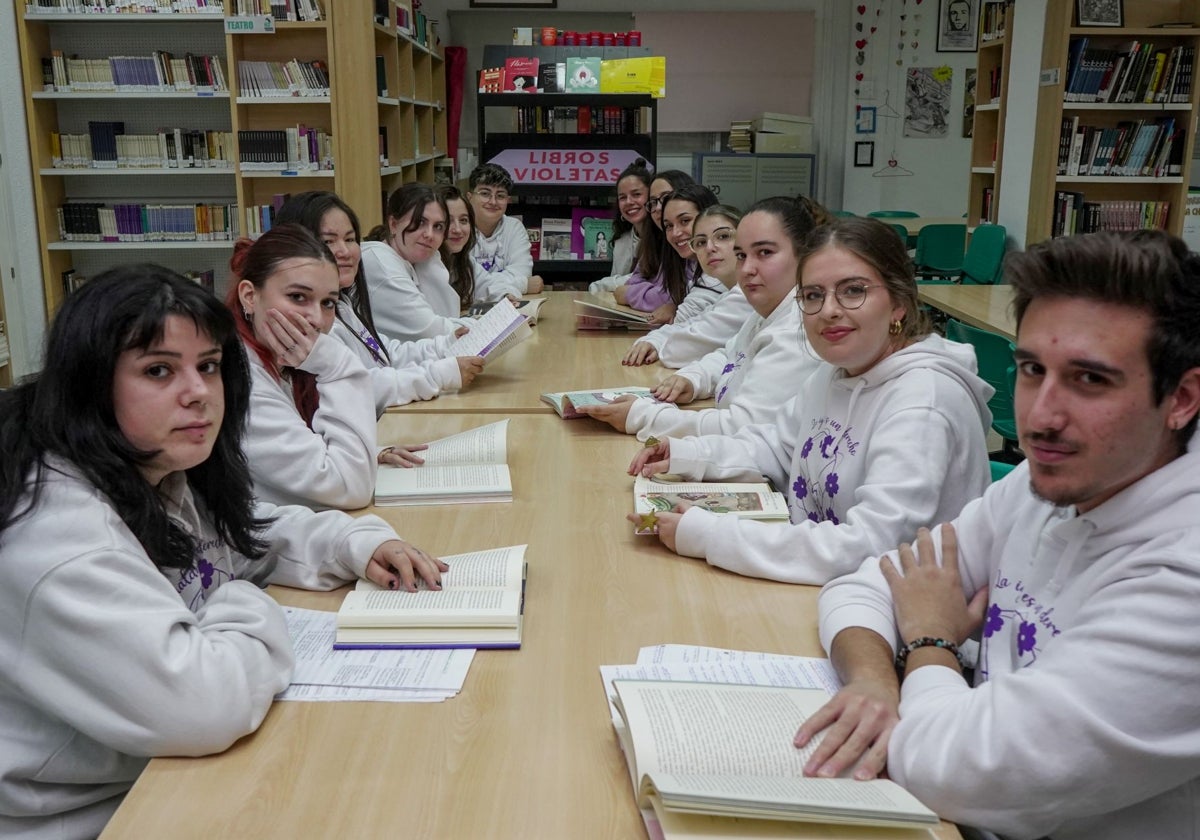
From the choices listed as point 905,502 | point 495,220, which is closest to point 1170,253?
point 905,502

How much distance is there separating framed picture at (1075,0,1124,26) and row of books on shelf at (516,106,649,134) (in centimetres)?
278

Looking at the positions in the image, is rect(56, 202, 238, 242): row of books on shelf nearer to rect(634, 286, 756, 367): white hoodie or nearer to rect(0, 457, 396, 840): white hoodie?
rect(634, 286, 756, 367): white hoodie

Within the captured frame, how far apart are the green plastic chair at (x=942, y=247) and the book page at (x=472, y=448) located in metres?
5.71

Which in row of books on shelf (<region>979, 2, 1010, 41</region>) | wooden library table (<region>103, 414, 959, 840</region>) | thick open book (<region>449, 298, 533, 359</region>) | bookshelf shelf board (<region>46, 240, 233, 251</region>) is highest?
row of books on shelf (<region>979, 2, 1010, 41</region>)

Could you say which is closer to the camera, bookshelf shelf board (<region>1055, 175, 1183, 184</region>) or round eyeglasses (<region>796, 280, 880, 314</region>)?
round eyeglasses (<region>796, 280, 880, 314</region>)

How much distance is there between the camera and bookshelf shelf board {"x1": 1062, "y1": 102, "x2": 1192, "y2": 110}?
5695 mm

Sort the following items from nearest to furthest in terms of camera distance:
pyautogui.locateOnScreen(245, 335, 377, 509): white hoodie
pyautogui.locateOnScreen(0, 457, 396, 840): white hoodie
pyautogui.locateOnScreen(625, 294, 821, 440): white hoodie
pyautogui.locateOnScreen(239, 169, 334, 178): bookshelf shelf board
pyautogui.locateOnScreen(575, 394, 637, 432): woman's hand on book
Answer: pyautogui.locateOnScreen(0, 457, 396, 840): white hoodie
pyautogui.locateOnScreen(245, 335, 377, 509): white hoodie
pyautogui.locateOnScreen(625, 294, 821, 440): white hoodie
pyautogui.locateOnScreen(575, 394, 637, 432): woman's hand on book
pyautogui.locateOnScreen(239, 169, 334, 178): bookshelf shelf board

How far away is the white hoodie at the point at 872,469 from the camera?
5.65 feet

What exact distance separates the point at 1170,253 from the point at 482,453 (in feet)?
5.38

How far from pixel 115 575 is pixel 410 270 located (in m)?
3.17

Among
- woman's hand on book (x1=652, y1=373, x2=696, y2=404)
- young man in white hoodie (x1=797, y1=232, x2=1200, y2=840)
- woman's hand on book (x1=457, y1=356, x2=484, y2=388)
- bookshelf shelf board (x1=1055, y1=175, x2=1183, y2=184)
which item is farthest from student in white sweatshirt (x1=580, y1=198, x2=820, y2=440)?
bookshelf shelf board (x1=1055, y1=175, x2=1183, y2=184)

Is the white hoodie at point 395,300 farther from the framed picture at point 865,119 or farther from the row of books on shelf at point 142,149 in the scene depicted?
the framed picture at point 865,119

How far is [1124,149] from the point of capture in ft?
19.3

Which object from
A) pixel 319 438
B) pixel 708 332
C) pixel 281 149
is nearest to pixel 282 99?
pixel 281 149
